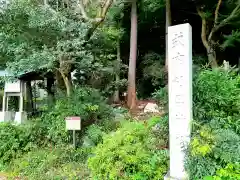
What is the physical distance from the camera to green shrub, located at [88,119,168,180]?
171 inches

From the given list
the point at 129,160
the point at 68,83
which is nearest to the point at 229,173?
the point at 129,160

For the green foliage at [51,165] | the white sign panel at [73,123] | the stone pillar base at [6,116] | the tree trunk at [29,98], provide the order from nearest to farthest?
the green foliage at [51,165]
the white sign panel at [73,123]
the stone pillar base at [6,116]
the tree trunk at [29,98]

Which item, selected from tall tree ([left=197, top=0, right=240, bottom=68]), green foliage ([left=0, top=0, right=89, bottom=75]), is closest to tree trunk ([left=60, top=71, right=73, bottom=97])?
green foliage ([left=0, top=0, right=89, bottom=75])

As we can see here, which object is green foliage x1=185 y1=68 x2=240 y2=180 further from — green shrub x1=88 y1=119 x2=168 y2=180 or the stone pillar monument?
green shrub x1=88 y1=119 x2=168 y2=180

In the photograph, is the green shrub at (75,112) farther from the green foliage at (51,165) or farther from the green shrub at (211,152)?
the green shrub at (211,152)

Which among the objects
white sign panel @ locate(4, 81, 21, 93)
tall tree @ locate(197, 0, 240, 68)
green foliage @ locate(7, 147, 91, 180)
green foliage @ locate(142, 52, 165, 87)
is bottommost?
green foliage @ locate(7, 147, 91, 180)

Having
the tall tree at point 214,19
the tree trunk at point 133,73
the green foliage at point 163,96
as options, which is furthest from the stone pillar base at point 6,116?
the tall tree at point 214,19

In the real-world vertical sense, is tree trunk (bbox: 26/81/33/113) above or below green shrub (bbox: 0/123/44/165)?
above

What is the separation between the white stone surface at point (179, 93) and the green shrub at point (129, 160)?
13.5 inches

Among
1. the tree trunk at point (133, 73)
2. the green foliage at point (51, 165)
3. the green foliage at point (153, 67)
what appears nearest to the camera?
the green foliage at point (51, 165)

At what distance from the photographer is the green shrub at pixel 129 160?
433 centimetres

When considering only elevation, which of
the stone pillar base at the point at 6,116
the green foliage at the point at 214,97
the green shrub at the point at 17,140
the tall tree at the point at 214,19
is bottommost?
the green shrub at the point at 17,140

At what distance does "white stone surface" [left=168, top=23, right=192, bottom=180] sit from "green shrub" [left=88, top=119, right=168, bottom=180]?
34 centimetres

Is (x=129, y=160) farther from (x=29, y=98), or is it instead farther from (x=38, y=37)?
(x=29, y=98)
